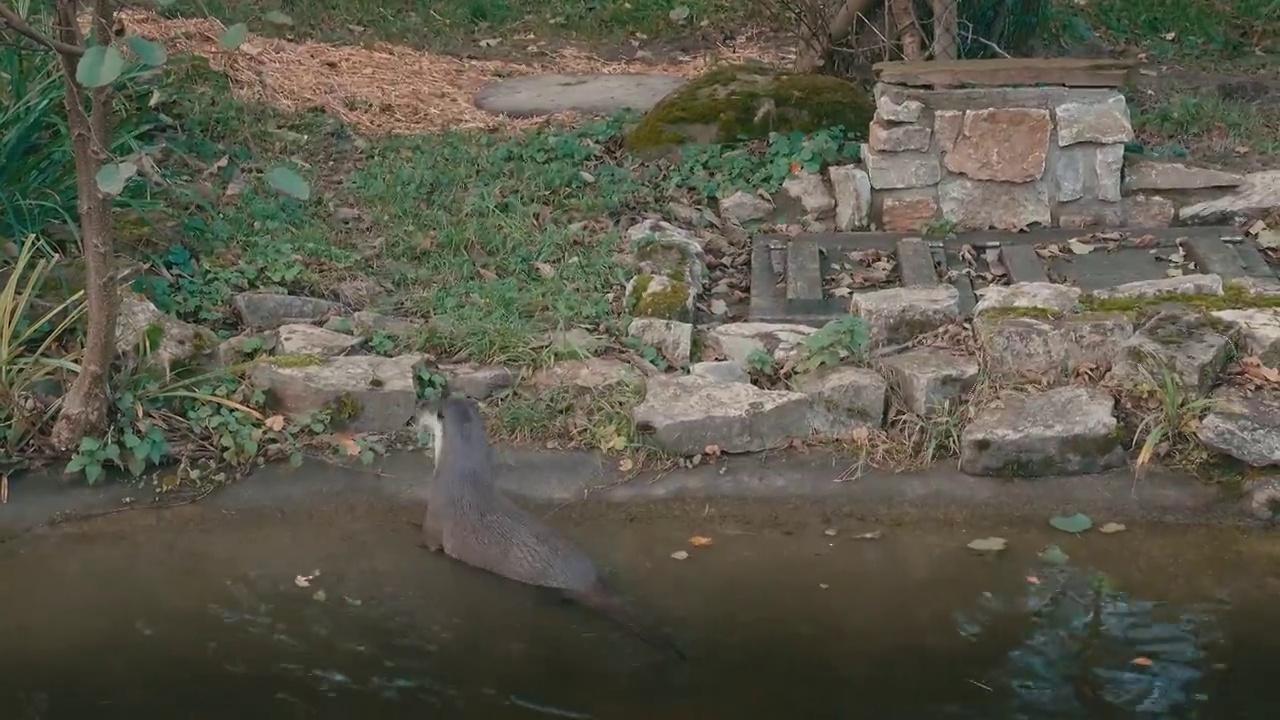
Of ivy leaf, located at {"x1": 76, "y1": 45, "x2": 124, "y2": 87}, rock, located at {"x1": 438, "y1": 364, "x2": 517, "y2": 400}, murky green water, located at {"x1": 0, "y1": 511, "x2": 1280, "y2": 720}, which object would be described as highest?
ivy leaf, located at {"x1": 76, "y1": 45, "x2": 124, "y2": 87}

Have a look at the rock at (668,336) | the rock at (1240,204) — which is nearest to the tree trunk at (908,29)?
the rock at (1240,204)

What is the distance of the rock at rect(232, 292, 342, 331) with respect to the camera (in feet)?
19.6

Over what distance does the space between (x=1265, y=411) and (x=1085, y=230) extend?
209 cm

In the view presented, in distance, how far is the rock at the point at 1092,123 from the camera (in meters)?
6.88

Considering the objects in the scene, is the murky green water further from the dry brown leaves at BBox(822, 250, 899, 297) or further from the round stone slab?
the round stone slab

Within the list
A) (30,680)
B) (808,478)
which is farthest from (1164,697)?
(30,680)

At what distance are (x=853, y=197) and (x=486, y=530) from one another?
3.27 metres

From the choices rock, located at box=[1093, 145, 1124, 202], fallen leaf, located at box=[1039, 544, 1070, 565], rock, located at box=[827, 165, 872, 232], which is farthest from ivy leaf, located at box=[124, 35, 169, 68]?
rock, located at box=[1093, 145, 1124, 202]

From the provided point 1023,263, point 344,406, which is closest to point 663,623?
point 344,406

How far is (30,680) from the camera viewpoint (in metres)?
4.00

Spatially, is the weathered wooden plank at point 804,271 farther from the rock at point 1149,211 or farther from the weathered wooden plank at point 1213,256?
the weathered wooden plank at point 1213,256

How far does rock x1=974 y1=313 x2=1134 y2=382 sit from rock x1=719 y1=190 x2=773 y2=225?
210cm

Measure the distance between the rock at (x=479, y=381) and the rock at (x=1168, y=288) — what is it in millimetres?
2401

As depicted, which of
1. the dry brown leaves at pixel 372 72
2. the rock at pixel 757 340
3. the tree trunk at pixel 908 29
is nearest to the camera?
the rock at pixel 757 340
